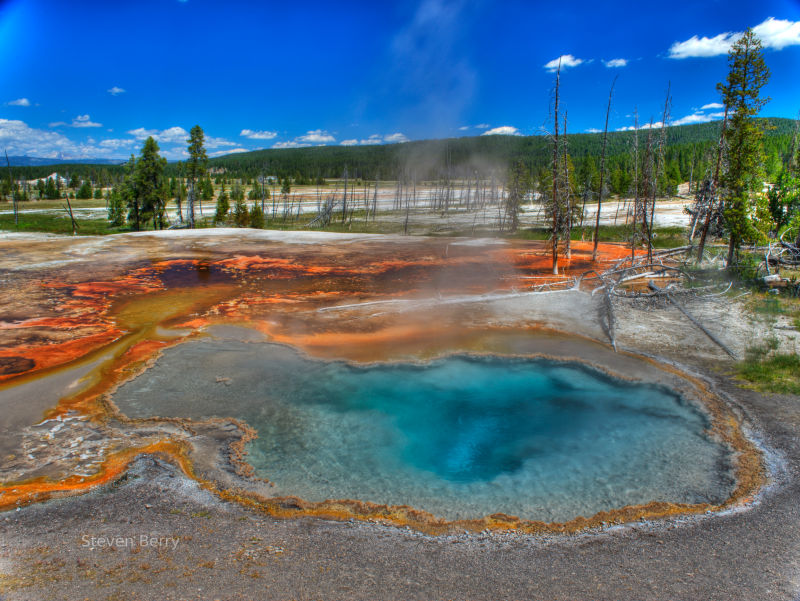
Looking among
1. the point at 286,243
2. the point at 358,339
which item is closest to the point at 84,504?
the point at 358,339

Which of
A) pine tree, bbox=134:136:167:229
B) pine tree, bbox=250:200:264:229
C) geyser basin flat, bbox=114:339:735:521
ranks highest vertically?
pine tree, bbox=134:136:167:229

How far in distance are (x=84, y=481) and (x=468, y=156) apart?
90.0 m

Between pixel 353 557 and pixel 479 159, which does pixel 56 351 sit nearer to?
pixel 353 557

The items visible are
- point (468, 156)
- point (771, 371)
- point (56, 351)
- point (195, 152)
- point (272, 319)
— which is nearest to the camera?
point (771, 371)

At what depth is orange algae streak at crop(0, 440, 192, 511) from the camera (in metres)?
5.26

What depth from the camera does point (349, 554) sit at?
4426 mm

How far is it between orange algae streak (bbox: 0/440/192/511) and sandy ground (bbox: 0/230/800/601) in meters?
0.18

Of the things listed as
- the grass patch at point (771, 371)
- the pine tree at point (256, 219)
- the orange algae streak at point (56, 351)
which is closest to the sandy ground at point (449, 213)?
the pine tree at point (256, 219)

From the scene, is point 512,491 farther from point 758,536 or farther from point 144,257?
point 144,257

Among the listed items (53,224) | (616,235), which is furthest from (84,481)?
(53,224)

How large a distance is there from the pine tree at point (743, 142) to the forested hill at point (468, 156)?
36.8 meters

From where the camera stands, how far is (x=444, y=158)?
282 ft

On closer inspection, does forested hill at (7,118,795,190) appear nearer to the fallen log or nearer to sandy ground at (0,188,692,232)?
sandy ground at (0,188,692,232)

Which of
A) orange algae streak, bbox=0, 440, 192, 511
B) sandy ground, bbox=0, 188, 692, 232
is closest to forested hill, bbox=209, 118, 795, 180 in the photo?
sandy ground, bbox=0, 188, 692, 232
